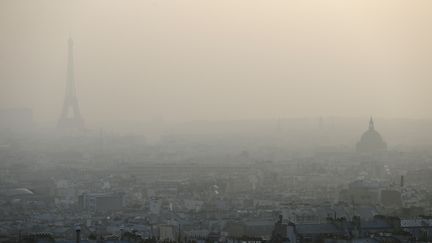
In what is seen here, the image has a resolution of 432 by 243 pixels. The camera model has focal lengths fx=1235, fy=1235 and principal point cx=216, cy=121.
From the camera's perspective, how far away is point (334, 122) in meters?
120

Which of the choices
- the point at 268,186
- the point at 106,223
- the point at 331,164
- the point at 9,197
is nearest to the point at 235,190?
the point at 268,186

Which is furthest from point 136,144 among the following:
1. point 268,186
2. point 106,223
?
point 106,223

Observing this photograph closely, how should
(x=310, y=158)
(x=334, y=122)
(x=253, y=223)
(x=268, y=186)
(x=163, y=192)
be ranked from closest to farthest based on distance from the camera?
(x=253, y=223) → (x=163, y=192) → (x=268, y=186) → (x=310, y=158) → (x=334, y=122)

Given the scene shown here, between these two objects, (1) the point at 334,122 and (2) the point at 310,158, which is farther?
(1) the point at 334,122

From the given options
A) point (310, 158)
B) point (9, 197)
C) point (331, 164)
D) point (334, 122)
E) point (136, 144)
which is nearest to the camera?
point (9, 197)

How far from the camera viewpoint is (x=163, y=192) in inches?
1921

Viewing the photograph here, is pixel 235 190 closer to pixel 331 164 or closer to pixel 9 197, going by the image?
pixel 9 197

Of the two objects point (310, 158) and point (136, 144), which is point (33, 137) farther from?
point (310, 158)

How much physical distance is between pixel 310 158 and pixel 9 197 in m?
40.3

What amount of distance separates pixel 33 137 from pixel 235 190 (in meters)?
46.1

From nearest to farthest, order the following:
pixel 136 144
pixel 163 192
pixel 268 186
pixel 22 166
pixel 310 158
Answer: pixel 163 192
pixel 268 186
pixel 22 166
pixel 310 158
pixel 136 144

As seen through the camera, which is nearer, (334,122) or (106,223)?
(106,223)

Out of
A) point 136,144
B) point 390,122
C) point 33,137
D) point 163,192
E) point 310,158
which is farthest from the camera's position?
point 390,122

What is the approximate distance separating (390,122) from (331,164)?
1485 inches
